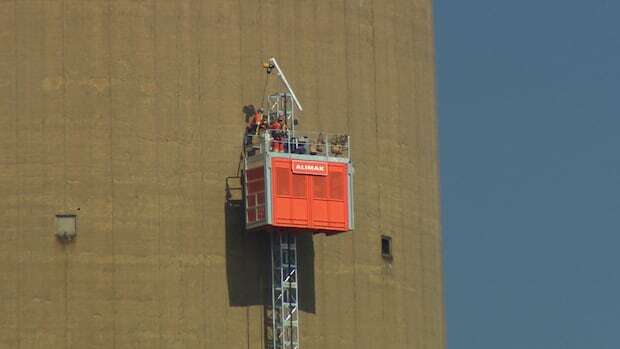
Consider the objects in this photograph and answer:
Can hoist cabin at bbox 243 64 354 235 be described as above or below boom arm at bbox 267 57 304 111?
below

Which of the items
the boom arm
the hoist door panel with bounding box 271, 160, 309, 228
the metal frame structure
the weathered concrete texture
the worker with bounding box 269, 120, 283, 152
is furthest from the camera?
the boom arm

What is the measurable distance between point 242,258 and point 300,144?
14.8 ft

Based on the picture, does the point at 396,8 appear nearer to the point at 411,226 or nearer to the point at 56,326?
the point at 411,226

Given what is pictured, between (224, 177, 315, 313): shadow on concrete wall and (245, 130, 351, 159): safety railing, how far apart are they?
1537 mm

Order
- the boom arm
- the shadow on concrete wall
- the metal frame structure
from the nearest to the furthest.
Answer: the metal frame structure, the shadow on concrete wall, the boom arm

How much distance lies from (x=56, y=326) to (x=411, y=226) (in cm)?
1511

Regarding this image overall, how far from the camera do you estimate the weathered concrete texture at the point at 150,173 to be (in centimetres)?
8712

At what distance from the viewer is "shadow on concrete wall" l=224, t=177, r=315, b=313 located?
88625 mm

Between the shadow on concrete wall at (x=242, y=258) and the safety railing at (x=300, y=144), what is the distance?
1537 millimetres

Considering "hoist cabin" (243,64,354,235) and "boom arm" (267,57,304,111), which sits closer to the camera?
"hoist cabin" (243,64,354,235)

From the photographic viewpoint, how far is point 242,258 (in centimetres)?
8875

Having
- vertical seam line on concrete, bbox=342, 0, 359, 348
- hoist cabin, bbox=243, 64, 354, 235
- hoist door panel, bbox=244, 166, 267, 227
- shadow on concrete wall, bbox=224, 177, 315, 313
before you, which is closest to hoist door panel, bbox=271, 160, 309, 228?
hoist cabin, bbox=243, 64, 354, 235

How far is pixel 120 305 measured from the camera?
87125mm

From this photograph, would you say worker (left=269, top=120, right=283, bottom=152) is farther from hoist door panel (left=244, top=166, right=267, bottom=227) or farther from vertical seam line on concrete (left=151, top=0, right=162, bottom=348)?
vertical seam line on concrete (left=151, top=0, right=162, bottom=348)
